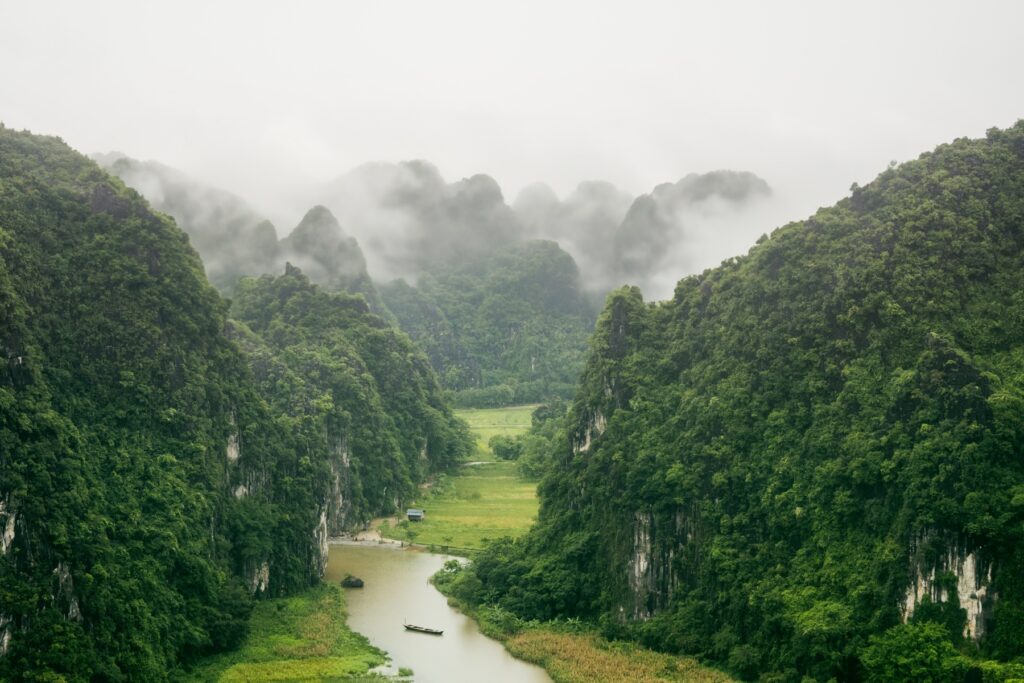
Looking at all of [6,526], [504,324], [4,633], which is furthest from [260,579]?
[504,324]

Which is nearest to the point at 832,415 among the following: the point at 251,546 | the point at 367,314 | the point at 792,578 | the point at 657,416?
the point at 792,578

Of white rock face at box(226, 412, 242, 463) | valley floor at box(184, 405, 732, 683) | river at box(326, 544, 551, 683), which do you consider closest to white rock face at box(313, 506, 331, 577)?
river at box(326, 544, 551, 683)

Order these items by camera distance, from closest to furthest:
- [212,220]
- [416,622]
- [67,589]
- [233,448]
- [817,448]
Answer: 1. [67,589]
2. [817,448]
3. [416,622]
4. [233,448]
5. [212,220]

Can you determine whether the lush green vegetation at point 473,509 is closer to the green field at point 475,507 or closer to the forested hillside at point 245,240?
the green field at point 475,507

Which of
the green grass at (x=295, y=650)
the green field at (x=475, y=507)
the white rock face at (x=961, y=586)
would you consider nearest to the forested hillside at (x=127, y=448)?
the green grass at (x=295, y=650)

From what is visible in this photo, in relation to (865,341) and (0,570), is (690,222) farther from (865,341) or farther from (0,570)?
(0,570)

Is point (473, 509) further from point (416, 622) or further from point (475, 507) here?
point (416, 622)

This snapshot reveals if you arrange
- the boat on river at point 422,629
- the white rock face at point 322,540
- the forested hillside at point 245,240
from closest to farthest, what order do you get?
the boat on river at point 422,629
the white rock face at point 322,540
the forested hillside at point 245,240
